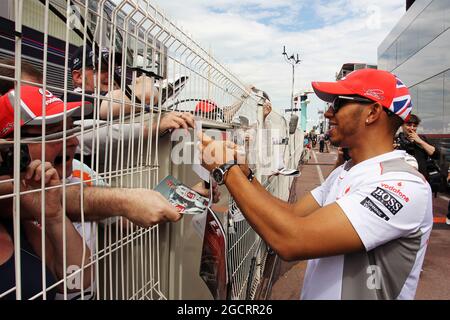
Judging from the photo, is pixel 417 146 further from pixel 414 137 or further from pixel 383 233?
pixel 383 233

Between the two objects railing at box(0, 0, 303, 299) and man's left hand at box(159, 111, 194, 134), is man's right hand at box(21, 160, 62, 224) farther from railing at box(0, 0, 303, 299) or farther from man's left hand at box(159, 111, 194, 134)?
man's left hand at box(159, 111, 194, 134)

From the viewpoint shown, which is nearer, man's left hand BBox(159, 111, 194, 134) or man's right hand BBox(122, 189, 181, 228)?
man's right hand BBox(122, 189, 181, 228)

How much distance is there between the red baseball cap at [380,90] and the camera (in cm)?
164

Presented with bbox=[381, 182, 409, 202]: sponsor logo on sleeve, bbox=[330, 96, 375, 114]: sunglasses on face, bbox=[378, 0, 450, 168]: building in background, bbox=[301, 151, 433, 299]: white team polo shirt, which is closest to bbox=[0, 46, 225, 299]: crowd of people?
bbox=[301, 151, 433, 299]: white team polo shirt

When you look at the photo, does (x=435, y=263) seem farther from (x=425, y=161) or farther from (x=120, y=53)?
(x=120, y=53)

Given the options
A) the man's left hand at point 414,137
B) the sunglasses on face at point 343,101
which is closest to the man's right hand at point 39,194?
the sunglasses on face at point 343,101

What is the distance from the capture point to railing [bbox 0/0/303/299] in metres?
1.07

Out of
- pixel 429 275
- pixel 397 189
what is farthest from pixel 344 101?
pixel 429 275

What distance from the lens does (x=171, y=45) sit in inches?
68.2

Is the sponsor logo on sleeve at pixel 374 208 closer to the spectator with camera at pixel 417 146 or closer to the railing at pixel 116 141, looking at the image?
the railing at pixel 116 141

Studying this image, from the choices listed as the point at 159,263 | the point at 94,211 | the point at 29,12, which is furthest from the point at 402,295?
the point at 29,12

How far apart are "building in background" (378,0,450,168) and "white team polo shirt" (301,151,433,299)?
31.9ft
